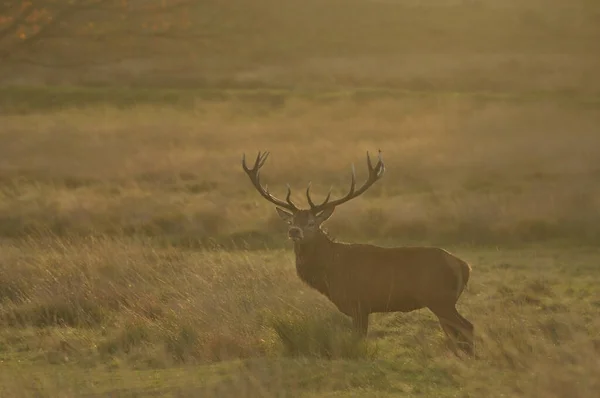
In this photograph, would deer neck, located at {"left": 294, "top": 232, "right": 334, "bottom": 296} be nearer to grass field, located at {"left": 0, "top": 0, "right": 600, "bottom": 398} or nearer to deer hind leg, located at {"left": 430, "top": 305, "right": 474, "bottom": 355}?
grass field, located at {"left": 0, "top": 0, "right": 600, "bottom": 398}

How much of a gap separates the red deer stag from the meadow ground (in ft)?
0.90

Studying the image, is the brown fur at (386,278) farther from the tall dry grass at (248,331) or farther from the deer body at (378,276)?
the tall dry grass at (248,331)

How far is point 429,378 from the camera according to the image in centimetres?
834

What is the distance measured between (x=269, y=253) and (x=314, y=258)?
5661 millimetres

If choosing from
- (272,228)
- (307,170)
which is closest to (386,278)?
(272,228)

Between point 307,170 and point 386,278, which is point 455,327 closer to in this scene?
point 386,278

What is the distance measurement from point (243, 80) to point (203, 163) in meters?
24.6

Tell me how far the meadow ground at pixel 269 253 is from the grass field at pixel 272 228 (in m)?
0.04

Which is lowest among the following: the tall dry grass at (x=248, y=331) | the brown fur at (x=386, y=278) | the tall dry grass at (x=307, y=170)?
the tall dry grass at (x=307, y=170)

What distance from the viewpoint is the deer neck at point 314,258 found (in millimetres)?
10492

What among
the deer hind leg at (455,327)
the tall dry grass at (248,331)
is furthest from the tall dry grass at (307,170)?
the deer hind leg at (455,327)

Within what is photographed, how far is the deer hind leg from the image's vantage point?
382 inches

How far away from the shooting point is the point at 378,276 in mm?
10062

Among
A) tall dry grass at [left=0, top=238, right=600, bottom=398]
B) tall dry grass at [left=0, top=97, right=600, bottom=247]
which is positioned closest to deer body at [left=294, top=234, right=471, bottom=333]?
tall dry grass at [left=0, top=238, right=600, bottom=398]
